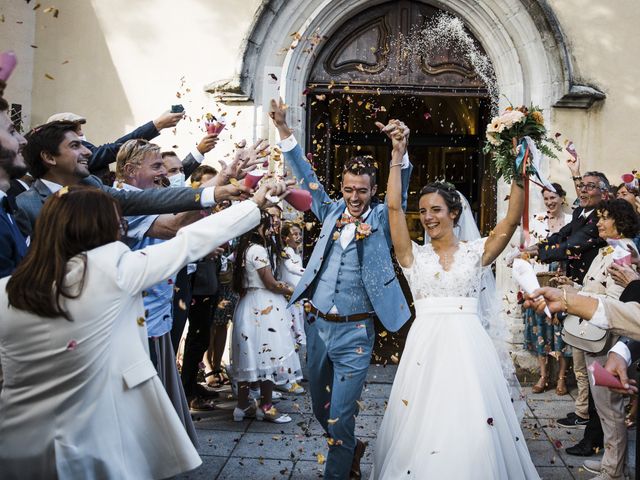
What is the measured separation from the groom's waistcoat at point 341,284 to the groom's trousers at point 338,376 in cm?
11

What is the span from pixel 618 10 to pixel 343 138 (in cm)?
452

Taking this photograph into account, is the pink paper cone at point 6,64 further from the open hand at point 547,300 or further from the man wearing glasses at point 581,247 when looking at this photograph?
the man wearing glasses at point 581,247

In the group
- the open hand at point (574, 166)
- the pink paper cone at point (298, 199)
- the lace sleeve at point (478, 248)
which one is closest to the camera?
the pink paper cone at point (298, 199)

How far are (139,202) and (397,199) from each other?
5.23ft

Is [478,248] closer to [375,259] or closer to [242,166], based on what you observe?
[375,259]

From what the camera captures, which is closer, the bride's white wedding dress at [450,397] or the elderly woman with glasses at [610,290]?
the bride's white wedding dress at [450,397]

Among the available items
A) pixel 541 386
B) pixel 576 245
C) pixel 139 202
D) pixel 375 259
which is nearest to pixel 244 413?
pixel 375 259

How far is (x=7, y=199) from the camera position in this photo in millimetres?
3234

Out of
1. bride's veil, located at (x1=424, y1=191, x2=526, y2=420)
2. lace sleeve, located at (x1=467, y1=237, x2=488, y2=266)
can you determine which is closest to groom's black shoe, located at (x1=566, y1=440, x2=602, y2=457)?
bride's veil, located at (x1=424, y1=191, x2=526, y2=420)

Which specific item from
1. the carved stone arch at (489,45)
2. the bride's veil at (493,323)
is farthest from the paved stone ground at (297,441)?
the carved stone arch at (489,45)

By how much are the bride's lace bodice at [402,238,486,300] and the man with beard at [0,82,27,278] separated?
7.62ft

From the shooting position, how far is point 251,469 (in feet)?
16.4

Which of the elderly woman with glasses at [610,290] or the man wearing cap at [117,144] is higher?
the man wearing cap at [117,144]

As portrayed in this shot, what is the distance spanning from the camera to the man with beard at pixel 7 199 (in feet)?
10.0
